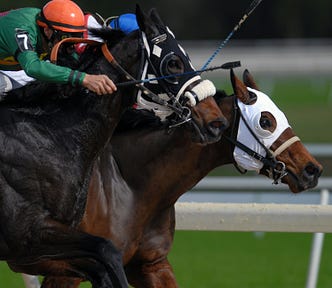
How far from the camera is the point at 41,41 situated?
17.1 feet

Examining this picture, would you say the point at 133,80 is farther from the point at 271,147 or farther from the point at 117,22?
the point at 271,147

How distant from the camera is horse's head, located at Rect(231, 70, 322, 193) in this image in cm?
586

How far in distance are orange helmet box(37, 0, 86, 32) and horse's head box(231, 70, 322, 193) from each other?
108cm

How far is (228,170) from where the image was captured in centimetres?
1363

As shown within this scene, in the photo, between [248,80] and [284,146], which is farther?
[248,80]

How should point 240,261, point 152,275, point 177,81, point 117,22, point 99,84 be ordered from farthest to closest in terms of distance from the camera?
point 240,261 → point 117,22 → point 152,275 → point 177,81 → point 99,84

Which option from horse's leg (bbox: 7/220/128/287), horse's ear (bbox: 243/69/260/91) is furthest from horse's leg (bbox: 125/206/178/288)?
horse's ear (bbox: 243/69/260/91)

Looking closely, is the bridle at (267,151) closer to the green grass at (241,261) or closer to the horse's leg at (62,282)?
the horse's leg at (62,282)

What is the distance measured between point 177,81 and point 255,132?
0.88m

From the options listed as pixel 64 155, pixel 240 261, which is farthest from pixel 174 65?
pixel 240 261

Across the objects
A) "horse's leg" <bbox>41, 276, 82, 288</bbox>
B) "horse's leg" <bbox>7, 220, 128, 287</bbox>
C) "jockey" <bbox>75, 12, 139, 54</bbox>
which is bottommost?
"horse's leg" <bbox>41, 276, 82, 288</bbox>

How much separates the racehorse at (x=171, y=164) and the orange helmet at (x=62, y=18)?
31.6 inches

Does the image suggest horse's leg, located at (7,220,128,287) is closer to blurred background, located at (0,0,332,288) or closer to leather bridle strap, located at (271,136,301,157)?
leather bridle strap, located at (271,136,301,157)

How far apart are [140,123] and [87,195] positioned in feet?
2.64
